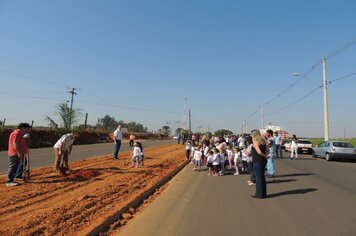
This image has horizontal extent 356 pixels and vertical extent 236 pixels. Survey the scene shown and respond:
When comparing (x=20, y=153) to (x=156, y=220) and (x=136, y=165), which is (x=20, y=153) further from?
(x=136, y=165)

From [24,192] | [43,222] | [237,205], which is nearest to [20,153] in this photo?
[24,192]

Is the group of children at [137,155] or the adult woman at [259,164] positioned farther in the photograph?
the group of children at [137,155]

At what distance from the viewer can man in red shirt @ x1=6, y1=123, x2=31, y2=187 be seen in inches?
426

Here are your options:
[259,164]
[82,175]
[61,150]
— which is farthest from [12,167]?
[259,164]

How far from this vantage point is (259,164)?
10.1 metres

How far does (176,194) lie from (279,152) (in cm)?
1983

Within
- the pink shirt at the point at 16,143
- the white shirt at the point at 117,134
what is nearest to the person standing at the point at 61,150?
the pink shirt at the point at 16,143

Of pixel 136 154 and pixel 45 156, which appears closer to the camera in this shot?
pixel 136 154

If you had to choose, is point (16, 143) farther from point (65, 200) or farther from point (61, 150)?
point (65, 200)

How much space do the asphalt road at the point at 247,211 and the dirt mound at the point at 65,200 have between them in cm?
82

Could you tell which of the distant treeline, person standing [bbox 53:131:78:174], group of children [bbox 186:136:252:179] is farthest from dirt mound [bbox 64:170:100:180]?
the distant treeline

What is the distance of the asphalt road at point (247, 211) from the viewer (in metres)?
6.66

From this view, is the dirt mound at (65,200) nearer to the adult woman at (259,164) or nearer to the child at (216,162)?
the child at (216,162)

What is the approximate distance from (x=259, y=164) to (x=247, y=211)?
7.12ft
